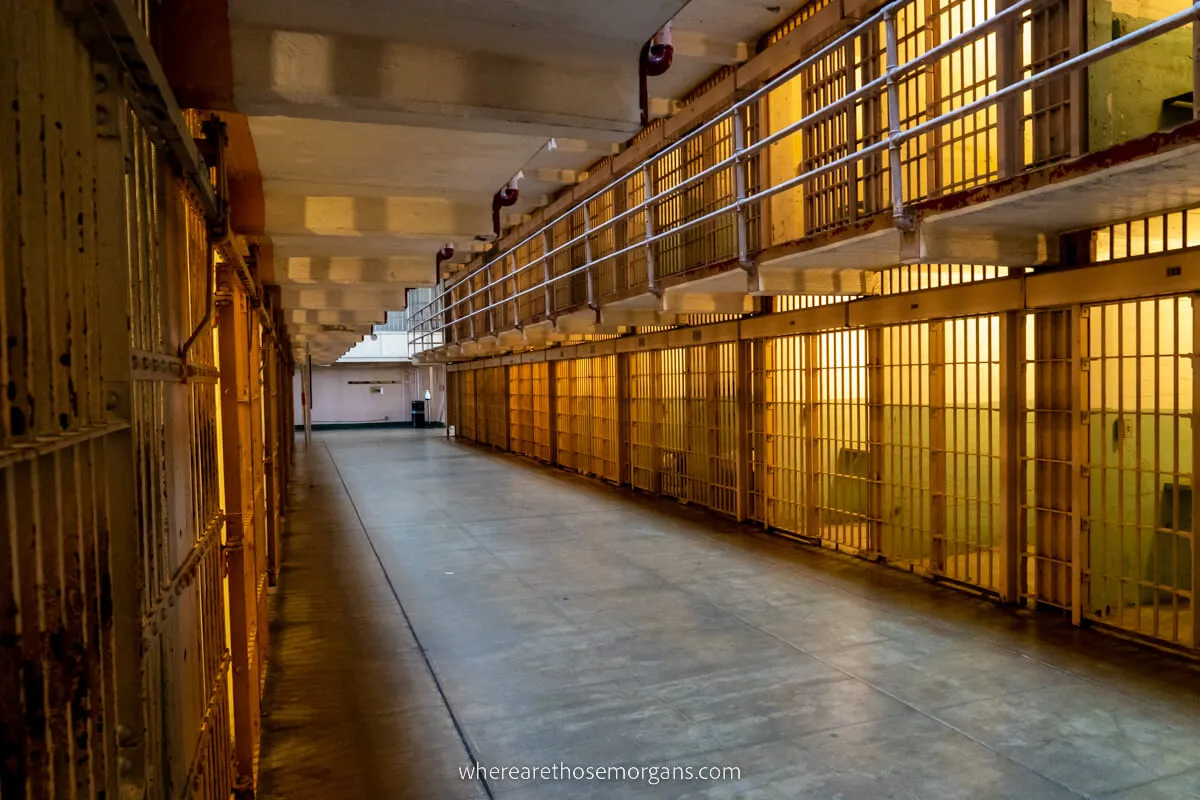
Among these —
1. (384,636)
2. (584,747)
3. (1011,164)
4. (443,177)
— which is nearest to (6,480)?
(584,747)

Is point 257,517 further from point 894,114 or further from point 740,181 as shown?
point 894,114

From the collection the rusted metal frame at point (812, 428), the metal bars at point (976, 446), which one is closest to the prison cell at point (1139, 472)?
the metal bars at point (976, 446)

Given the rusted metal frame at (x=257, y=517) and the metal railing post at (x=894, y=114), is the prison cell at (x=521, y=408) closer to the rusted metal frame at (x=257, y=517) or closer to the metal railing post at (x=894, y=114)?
the rusted metal frame at (x=257, y=517)

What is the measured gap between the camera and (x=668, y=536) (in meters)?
9.45

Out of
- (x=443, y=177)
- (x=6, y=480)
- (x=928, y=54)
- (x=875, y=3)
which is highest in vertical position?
(x=875, y=3)

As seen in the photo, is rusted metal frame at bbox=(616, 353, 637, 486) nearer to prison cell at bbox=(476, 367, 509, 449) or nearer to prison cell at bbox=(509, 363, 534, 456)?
prison cell at bbox=(509, 363, 534, 456)

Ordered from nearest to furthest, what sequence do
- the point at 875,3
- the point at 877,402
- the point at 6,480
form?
the point at 6,480 → the point at 875,3 → the point at 877,402

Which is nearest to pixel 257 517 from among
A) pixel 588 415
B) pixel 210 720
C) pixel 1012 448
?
pixel 210 720

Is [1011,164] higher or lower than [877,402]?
higher

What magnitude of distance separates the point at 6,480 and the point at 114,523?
1.76 feet

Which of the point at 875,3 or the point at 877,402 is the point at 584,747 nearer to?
the point at 877,402

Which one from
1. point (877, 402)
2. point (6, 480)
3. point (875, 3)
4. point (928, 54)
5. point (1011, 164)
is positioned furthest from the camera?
point (877, 402)

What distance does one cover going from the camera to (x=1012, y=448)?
20.8ft

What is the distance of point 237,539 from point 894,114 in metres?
4.35
